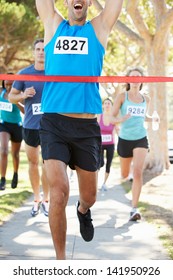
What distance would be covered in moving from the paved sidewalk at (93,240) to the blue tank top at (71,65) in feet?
5.23

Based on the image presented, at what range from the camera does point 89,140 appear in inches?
187

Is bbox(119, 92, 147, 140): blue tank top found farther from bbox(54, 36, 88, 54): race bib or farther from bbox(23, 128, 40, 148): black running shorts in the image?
bbox(54, 36, 88, 54): race bib

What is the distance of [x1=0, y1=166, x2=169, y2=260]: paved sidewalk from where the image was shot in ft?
18.8

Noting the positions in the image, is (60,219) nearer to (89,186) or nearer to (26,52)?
(89,186)

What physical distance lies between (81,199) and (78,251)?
0.98 meters

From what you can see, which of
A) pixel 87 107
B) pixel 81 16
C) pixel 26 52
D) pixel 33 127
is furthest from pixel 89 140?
pixel 26 52

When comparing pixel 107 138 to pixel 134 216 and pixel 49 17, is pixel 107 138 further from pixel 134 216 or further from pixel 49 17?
pixel 49 17

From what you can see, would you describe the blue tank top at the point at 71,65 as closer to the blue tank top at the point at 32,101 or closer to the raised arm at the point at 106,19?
the raised arm at the point at 106,19

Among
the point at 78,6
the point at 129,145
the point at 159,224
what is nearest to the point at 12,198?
the point at 129,145

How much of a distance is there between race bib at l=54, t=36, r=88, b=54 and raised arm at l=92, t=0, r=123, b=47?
0.19 metres

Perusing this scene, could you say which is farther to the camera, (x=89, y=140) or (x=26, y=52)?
(x=26, y=52)

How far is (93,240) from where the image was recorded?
6527 mm

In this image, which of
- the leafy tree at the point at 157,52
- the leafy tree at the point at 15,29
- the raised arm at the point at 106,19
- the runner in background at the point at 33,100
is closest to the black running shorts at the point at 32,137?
the runner in background at the point at 33,100

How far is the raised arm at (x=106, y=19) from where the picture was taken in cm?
476
